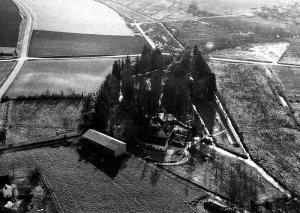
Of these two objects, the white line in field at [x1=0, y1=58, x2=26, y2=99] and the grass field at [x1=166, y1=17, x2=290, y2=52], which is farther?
the grass field at [x1=166, y1=17, x2=290, y2=52]

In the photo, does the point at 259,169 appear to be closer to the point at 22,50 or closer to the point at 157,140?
the point at 157,140

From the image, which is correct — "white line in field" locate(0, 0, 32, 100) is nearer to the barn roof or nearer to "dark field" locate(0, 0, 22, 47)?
"dark field" locate(0, 0, 22, 47)

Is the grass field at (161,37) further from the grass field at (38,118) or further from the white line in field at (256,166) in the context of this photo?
the white line in field at (256,166)

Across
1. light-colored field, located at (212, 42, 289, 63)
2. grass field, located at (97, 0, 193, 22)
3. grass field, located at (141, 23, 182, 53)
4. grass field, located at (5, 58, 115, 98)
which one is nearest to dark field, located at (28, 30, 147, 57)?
grass field, located at (141, 23, 182, 53)

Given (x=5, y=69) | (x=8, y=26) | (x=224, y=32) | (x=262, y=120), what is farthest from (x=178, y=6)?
Answer: (x=262, y=120)

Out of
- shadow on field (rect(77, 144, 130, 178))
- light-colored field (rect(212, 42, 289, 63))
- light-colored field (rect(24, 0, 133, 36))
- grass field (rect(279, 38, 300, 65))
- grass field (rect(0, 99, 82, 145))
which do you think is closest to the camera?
shadow on field (rect(77, 144, 130, 178))

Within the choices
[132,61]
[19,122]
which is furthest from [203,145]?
[132,61]

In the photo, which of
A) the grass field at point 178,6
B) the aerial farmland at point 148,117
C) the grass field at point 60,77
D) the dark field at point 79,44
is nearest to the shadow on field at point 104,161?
the aerial farmland at point 148,117
